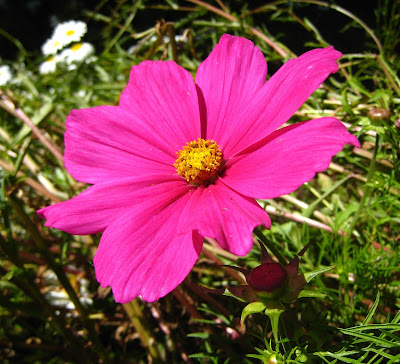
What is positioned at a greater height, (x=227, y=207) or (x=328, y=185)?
(x=227, y=207)

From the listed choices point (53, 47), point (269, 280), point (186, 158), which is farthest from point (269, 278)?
point (53, 47)

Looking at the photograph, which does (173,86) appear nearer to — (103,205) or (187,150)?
(187,150)

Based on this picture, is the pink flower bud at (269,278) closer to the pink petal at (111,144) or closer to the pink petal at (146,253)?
the pink petal at (146,253)

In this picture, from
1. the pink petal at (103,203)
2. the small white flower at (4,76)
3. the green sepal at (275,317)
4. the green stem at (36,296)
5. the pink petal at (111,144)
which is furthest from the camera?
the small white flower at (4,76)

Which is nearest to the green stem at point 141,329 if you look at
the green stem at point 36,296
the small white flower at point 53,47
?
the green stem at point 36,296

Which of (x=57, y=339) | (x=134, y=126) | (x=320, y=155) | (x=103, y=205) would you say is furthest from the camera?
(x=57, y=339)

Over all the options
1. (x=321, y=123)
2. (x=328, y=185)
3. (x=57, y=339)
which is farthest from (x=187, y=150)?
(x=57, y=339)

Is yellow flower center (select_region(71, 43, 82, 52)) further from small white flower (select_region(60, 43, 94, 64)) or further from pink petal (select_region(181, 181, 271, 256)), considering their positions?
pink petal (select_region(181, 181, 271, 256))

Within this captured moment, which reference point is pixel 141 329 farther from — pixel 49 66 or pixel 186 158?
pixel 49 66
